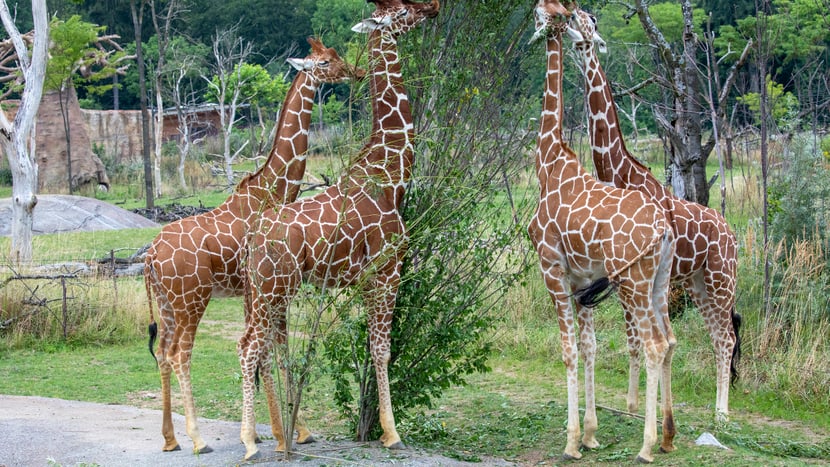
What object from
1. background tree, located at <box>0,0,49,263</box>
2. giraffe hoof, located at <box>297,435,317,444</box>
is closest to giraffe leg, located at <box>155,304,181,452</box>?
giraffe hoof, located at <box>297,435,317,444</box>

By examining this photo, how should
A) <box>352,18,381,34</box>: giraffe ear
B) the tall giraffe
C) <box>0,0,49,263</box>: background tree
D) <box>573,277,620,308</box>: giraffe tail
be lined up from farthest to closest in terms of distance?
<box>0,0,49,263</box>: background tree, the tall giraffe, <box>352,18,381,34</box>: giraffe ear, <box>573,277,620,308</box>: giraffe tail

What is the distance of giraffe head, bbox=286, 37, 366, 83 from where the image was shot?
268 inches

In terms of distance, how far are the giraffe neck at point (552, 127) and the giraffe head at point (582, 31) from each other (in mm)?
128

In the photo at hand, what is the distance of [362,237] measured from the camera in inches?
255

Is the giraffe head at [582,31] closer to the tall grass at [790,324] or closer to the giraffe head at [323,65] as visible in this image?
the giraffe head at [323,65]

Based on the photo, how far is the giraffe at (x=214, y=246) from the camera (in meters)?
6.56

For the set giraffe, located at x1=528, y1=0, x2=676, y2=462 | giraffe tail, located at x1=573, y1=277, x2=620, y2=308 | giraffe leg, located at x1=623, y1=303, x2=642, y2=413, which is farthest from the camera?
giraffe leg, located at x1=623, y1=303, x2=642, y2=413

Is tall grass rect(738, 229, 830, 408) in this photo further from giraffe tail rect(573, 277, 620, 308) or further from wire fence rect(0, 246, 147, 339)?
wire fence rect(0, 246, 147, 339)

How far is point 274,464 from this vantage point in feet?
19.8

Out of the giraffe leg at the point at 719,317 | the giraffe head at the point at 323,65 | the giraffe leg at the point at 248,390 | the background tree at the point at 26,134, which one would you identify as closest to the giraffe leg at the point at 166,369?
the giraffe leg at the point at 248,390

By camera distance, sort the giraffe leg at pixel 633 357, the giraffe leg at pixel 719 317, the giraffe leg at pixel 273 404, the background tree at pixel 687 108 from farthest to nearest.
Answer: the background tree at pixel 687 108 < the giraffe leg at pixel 719 317 < the giraffe leg at pixel 633 357 < the giraffe leg at pixel 273 404

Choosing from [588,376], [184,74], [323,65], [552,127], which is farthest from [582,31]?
[184,74]

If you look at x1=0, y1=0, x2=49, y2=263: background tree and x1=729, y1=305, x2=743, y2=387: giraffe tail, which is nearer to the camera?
x1=729, y1=305, x2=743, y2=387: giraffe tail

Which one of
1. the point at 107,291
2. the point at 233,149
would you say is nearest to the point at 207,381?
the point at 107,291
